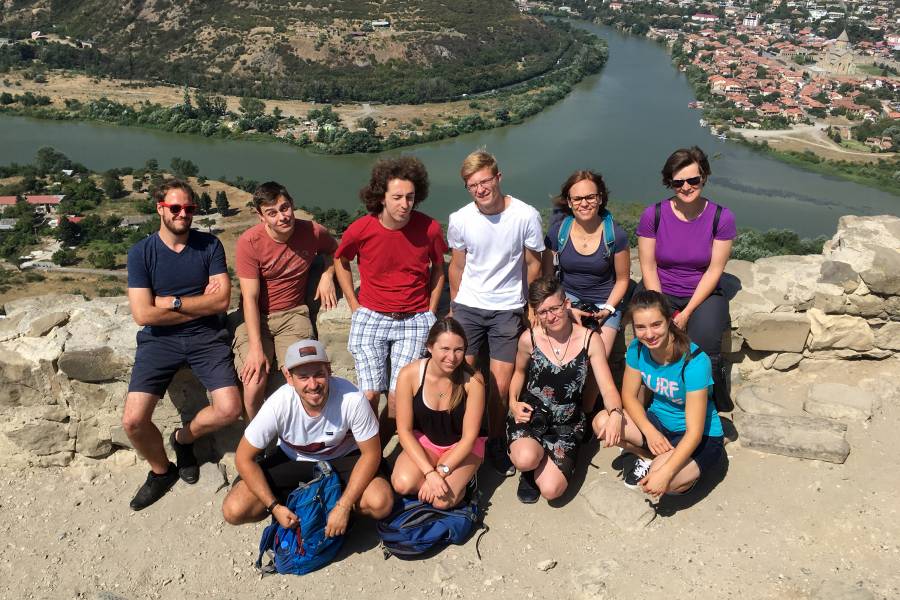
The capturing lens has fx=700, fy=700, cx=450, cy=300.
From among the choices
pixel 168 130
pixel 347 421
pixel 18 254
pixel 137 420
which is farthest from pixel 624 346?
pixel 168 130

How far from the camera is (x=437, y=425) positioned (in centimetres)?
286

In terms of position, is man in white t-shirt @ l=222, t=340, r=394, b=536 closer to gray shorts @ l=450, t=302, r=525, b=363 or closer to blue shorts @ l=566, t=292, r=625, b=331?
gray shorts @ l=450, t=302, r=525, b=363

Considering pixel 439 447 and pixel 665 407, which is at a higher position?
pixel 665 407

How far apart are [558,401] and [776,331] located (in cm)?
145

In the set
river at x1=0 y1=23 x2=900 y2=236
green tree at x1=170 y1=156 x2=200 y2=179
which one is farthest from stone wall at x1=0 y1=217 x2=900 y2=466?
green tree at x1=170 y1=156 x2=200 y2=179

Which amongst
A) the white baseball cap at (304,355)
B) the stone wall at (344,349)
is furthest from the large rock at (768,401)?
the white baseball cap at (304,355)

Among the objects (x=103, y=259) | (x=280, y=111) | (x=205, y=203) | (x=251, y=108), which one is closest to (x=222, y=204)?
(x=205, y=203)

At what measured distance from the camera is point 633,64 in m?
54.0

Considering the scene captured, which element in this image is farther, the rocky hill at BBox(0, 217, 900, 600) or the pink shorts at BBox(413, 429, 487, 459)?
the pink shorts at BBox(413, 429, 487, 459)

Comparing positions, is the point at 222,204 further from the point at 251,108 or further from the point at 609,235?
the point at 609,235

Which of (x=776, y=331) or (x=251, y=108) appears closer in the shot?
(x=776, y=331)

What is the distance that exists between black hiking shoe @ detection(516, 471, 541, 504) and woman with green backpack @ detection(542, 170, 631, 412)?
1.35 feet

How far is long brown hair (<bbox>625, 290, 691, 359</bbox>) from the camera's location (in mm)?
2691

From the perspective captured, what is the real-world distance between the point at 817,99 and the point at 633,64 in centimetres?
1509
